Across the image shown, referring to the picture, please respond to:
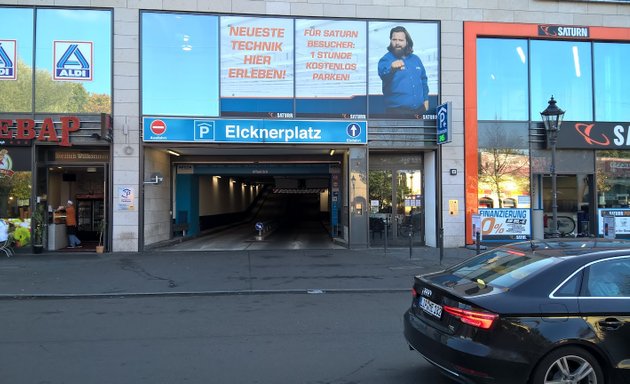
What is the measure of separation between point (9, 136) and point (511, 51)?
54.8 ft

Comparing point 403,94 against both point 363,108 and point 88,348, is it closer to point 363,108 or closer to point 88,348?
point 363,108

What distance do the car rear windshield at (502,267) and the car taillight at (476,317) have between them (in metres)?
0.41

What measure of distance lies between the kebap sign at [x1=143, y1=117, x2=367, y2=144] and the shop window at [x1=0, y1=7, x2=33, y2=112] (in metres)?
3.82

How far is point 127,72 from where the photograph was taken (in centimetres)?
1521

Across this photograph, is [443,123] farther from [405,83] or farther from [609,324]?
[609,324]

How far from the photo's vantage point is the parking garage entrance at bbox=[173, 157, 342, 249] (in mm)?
19828

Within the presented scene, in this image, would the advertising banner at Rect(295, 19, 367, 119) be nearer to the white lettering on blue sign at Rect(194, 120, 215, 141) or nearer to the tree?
the white lettering on blue sign at Rect(194, 120, 215, 141)

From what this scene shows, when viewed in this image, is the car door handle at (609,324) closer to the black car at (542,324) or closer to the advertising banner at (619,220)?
the black car at (542,324)

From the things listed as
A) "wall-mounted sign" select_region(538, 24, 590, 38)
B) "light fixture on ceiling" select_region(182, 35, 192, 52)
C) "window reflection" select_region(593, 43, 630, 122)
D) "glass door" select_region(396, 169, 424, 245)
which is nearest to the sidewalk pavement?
"glass door" select_region(396, 169, 424, 245)

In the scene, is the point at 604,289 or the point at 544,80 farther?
the point at 544,80

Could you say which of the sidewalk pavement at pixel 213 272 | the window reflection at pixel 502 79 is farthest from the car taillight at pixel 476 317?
the window reflection at pixel 502 79

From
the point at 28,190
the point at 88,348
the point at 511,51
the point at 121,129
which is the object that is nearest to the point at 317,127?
the point at 121,129

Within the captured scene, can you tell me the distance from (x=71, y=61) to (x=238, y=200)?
60.4ft

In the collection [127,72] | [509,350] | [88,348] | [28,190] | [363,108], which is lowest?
[88,348]
